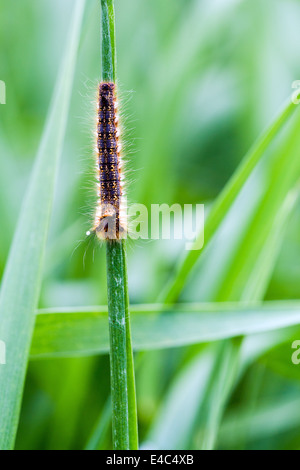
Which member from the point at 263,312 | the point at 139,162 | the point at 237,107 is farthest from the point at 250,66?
the point at 263,312

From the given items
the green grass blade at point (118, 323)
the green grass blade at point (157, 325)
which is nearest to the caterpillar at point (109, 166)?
the green grass blade at point (118, 323)

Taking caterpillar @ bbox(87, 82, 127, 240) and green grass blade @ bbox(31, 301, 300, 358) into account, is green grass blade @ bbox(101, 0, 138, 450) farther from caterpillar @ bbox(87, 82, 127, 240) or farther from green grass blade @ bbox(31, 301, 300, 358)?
green grass blade @ bbox(31, 301, 300, 358)

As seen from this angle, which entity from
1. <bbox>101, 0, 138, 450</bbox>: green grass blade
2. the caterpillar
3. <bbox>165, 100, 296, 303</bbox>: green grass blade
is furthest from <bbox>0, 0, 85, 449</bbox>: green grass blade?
<bbox>165, 100, 296, 303</bbox>: green grass blade

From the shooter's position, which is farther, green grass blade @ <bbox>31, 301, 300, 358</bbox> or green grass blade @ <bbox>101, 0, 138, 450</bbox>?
green grass blade @ <bbox>31, 301, 300, 358</bbox>

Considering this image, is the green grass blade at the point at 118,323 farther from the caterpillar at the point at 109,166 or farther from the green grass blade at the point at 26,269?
the green grass blade at the point at 26,269

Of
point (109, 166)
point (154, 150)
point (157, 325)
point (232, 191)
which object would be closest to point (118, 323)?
point (109, 166)

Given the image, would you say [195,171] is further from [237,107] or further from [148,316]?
[148,316]

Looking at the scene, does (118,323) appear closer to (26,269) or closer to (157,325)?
(26,269)
